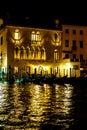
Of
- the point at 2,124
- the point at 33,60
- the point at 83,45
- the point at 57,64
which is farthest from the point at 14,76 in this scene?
the point at 2,124

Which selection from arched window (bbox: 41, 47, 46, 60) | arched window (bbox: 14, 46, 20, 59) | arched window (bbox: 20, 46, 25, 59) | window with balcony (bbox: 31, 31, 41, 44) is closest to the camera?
arched window (bbox: 14, 46, 20, 59)

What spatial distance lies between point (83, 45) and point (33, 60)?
994 cm

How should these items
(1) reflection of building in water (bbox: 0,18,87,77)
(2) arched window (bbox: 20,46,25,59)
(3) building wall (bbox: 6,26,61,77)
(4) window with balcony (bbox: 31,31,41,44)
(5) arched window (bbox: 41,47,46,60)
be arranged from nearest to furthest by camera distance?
(3) building wall (bbox: 6,26,61,77)
(1) reflection of building in water (bbox: 0,18,87,77)
(2) arched window (bbox: 20,46,25,59)
(4) window with balcony (bbox: 31,31,41,44)
(5) arched window (bbox: 41,47,46,60)

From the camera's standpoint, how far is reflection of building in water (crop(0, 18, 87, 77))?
6319cm

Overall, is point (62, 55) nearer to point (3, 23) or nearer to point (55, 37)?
point (55, 37)

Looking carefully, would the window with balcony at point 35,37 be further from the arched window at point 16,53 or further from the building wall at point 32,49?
the arched window at point 16,53

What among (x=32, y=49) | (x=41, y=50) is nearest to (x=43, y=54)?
(x=41, y=50)

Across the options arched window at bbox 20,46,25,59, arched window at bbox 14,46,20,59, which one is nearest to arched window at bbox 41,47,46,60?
arched window at bbox 20,46,25,59

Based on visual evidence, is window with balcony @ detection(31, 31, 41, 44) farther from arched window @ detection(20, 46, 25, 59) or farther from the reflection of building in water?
arched window @ detection(20, 46, 25, 59)

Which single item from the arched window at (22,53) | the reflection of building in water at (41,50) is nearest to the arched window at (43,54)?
the reflection of building in water at (41,50)

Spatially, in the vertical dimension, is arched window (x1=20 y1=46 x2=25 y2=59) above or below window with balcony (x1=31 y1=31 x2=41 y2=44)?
below

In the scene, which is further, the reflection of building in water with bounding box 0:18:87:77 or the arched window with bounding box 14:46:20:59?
the arched window with bounding box 14:46:20:59

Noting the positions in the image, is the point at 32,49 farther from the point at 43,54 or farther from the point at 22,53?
the point at 43,54

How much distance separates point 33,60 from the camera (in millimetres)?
64188
